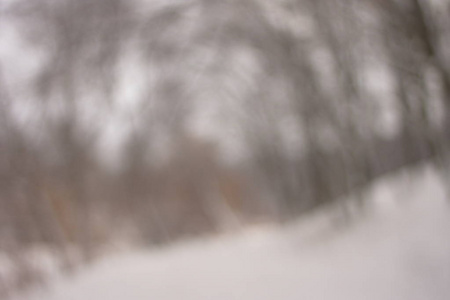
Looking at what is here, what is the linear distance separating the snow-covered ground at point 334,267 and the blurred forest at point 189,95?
4.07 ft

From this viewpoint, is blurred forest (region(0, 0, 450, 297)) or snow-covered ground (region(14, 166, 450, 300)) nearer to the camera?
snow-covered ground (region(14, 166, 450, 300))

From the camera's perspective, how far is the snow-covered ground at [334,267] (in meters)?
7.85

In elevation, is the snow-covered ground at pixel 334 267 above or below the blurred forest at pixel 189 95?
below

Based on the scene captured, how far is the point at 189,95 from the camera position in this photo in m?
27.0

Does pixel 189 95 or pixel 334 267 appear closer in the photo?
pixel 334 267

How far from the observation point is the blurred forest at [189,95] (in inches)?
471

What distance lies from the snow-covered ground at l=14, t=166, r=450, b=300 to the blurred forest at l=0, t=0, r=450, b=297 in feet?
4.07

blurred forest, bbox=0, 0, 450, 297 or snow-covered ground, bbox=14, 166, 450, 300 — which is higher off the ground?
blurred forest, bbox=0, 0, 450, 297

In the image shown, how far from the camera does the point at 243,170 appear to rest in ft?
141

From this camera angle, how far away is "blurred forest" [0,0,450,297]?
11961 mm

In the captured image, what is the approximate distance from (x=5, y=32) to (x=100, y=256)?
12.1m

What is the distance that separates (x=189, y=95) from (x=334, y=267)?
712 inches

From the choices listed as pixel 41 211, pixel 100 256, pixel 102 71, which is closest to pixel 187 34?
pixel 102 71

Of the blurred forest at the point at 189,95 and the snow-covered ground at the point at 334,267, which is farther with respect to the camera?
the blurred forest at the point at 189,95
